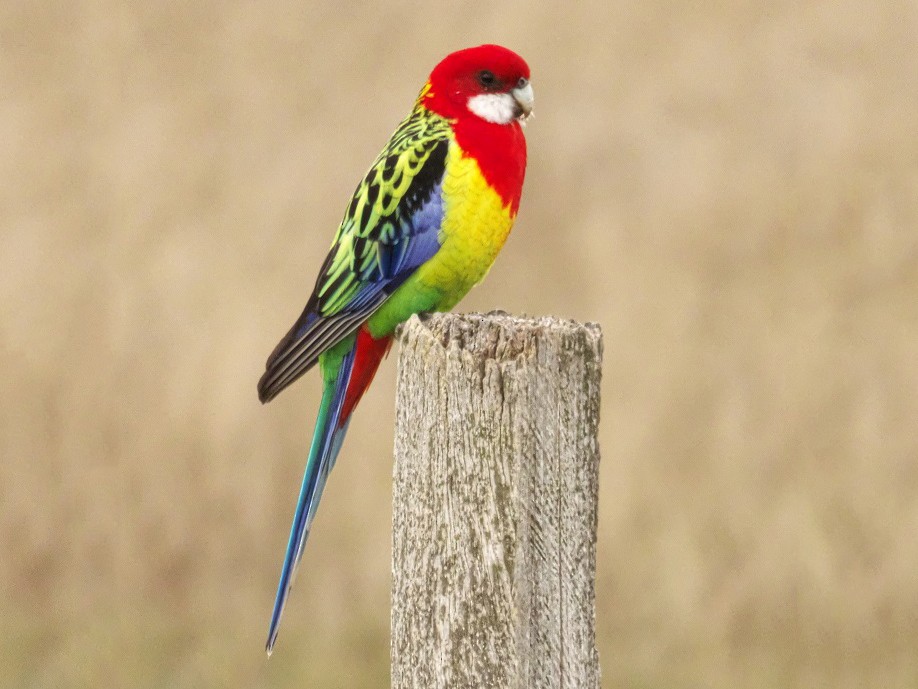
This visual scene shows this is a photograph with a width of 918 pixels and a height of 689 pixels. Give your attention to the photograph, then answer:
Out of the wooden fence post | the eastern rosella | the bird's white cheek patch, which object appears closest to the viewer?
the wooden fence post

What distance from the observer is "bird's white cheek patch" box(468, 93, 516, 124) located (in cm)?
407

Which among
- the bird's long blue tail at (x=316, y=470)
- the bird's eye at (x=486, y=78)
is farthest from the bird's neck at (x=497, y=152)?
the bird's long blue tail at (x=316, y=470)

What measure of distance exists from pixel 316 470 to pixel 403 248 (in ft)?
2.44

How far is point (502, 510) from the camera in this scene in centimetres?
247

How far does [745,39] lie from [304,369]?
4677 mm

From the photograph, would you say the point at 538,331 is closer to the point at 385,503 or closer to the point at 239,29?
the point at 385,503

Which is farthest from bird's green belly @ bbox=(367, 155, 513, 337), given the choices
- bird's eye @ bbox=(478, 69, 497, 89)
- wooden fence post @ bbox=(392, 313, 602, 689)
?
wooden fence post @ bbox=(392, 313, 602, 689)

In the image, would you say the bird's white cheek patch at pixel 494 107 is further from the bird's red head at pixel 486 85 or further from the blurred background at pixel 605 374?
the blurred background at pixel 605 374

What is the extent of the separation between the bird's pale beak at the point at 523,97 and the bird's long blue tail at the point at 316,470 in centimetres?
94

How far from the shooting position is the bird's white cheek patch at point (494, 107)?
4074 millimetres

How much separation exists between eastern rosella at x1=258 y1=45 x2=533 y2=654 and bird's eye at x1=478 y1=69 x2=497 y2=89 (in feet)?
0.43

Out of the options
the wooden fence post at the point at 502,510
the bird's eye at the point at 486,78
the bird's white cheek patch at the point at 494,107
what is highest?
the bird's eye at the point at 486,78

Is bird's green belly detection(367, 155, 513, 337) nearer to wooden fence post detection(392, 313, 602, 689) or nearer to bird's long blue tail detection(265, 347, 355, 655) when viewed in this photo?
bird's long blue tail detection(265, 347, 355, 655)

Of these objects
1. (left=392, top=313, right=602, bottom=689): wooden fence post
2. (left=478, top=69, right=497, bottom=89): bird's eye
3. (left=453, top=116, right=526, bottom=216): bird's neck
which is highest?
(left=478, top=69, right=497, bottom=89): bird's eye
